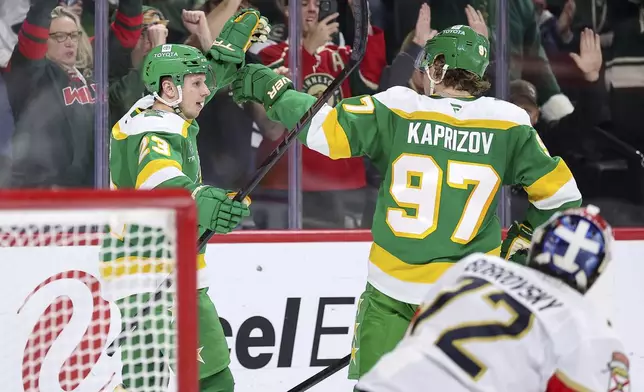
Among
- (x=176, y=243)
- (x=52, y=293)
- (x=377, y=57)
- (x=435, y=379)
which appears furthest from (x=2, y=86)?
(x=435, y=379)

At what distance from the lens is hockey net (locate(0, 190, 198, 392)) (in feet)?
6.43

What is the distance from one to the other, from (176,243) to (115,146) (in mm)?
1227

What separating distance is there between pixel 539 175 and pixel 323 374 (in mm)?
979

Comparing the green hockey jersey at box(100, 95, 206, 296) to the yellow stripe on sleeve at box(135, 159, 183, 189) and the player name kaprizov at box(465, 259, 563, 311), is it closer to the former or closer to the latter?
the yellow stripe on sleeve at box(135, 159, 183, 189)

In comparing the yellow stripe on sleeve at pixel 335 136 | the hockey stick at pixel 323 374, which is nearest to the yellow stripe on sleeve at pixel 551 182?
the yellow stripe on sleeve at pixel 335 136

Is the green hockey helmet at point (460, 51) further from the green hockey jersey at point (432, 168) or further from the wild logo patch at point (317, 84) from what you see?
the wild logo patch at point (317, 84)

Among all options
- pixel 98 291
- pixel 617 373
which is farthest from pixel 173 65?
pixel 617 373

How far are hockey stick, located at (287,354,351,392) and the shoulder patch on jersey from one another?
1774 mm

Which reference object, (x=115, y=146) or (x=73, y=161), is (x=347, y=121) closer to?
(x=115, y=146)

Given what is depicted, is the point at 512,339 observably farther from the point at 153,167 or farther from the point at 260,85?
the point at 260,85

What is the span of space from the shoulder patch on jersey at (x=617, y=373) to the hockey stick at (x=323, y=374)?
1774 mm

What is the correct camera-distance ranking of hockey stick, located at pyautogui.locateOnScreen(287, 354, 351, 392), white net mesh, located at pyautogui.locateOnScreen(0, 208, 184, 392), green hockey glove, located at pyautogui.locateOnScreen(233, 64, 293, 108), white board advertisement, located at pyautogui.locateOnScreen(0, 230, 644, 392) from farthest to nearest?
white board advertisement, located at pyautogui.locateOnScreen(0, 230, 644, 392), hockey stick, located at pyautogui.locateOnScreen(287, 354, 351, 392), green hockey glove, located at pyautogui.locateOnScreen(233, 64, 293, 108), white net mesh, located at pyautogui.locateOnScreen(0, 208, 184, 392)

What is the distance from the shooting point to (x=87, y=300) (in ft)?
10.4

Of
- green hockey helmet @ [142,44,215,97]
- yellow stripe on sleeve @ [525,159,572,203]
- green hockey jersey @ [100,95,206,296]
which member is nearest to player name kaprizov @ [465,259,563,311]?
green hockey jersey @ [100,95,206,296]
